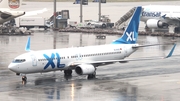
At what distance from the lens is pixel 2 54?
219 ft

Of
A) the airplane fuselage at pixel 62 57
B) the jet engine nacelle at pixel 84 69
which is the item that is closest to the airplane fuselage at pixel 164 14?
the airplane fuselage at pixel 62 57

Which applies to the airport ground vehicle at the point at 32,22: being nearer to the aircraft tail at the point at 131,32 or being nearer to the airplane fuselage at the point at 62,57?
the aircraft tail at the point at 131,32

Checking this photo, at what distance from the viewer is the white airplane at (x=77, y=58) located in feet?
153

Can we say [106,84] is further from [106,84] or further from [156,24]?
[156,24]

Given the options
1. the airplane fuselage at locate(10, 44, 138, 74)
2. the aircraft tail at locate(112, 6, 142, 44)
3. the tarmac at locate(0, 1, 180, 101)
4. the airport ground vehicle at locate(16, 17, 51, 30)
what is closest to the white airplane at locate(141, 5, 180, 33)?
the airport ground vehicle at locate(16, 17, 51, 30)

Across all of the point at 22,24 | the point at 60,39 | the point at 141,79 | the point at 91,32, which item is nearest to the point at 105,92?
the point at 141,79

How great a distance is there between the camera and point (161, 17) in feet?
337

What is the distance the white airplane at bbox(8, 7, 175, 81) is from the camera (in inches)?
1834

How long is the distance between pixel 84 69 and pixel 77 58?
2034 millimetres

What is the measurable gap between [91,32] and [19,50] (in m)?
32.4

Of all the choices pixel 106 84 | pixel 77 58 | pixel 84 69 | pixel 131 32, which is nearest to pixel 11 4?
pixel 131 32

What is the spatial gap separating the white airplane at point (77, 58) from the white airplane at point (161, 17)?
46619mm

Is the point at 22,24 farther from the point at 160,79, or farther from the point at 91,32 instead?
the point at 160,79

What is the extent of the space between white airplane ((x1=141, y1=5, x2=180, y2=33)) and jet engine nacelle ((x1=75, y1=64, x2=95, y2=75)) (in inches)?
2106
